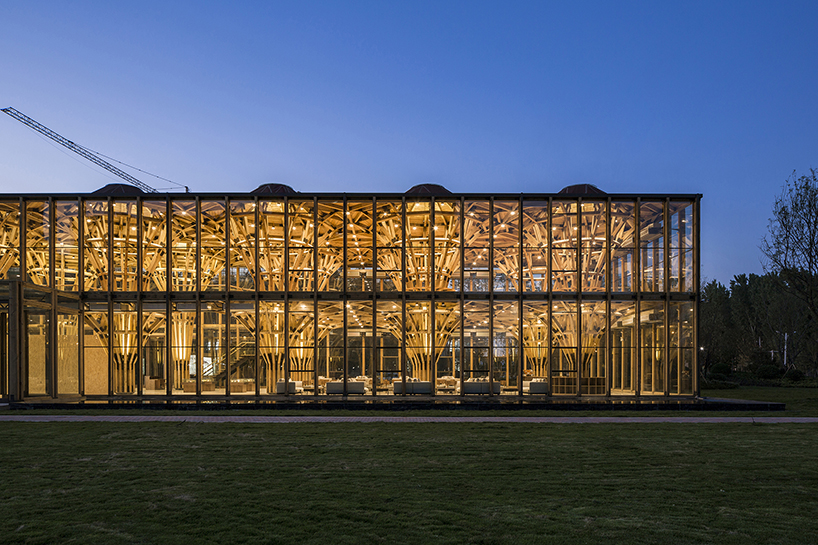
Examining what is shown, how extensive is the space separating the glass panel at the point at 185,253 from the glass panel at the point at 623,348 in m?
16.9

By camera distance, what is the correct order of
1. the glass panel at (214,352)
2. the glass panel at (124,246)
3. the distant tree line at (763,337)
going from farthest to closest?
1. the distant tree line at (763,337)
2. the glass panel at (124,246)
3. the glass panel at (214,352)

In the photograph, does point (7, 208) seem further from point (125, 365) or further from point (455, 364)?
point (455, 364)

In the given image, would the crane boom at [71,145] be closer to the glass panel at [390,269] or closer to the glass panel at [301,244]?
the glass panel at [301,244]

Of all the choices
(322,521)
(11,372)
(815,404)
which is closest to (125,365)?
(11,372)

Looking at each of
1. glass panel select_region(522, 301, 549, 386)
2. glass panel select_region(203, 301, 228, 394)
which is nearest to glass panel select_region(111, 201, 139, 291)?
glass panel select_region(203, 301, 228, 394)

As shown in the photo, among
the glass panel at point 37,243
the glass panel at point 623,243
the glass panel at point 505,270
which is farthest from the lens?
the glass panel at point 623,243

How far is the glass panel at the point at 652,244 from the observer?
25.5 m

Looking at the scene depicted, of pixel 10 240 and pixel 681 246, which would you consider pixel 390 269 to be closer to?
pixel 681 246

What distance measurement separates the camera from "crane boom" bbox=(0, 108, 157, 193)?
3460 inches

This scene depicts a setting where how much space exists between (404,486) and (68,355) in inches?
796

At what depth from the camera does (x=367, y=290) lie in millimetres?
25609

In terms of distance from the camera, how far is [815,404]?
80.9 ft

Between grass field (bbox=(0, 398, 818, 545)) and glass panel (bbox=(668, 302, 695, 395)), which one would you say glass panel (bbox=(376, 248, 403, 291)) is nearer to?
grass field (bbox=(0, 398, 818, 545))

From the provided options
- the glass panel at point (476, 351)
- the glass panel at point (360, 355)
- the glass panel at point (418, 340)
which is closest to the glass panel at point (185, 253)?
the glass panel at point (360, 355)
